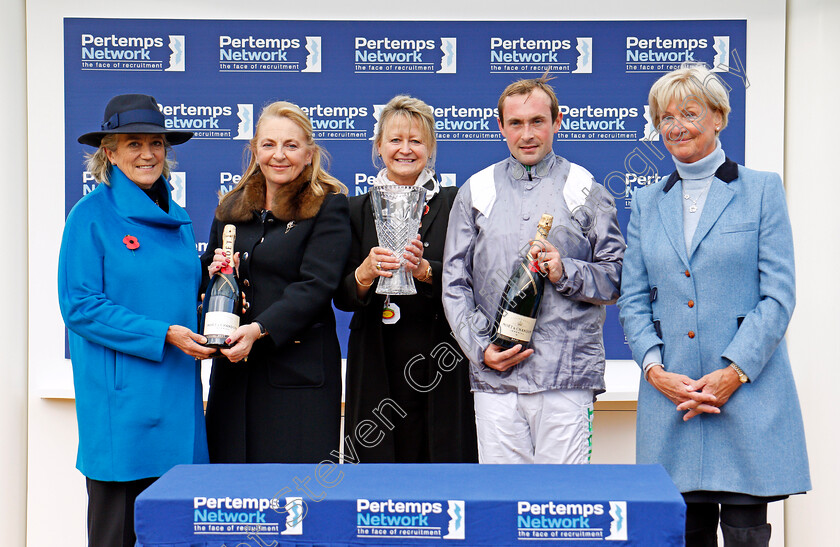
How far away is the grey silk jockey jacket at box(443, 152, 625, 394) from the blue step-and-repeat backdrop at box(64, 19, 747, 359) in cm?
144

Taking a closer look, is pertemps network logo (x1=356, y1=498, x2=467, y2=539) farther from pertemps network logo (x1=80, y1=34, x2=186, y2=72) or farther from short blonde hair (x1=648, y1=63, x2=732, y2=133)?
pertemps network logo (x1=80, y1=34, x2=186, y2=72)

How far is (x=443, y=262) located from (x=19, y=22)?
8.67 ft

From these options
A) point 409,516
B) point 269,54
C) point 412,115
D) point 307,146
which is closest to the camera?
point 409,516

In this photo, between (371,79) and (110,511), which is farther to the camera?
(371,79)

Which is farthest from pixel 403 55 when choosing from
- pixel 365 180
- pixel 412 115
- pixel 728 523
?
pixel 728 523

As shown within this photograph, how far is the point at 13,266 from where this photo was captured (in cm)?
376

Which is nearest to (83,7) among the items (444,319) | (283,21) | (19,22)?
(19,22)

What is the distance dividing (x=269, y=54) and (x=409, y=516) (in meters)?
3.03

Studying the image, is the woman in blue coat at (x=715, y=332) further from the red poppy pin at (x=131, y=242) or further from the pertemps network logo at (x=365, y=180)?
the pertemps network logo at (x=365, y=180)

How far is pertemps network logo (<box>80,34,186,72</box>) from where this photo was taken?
381 centimetres

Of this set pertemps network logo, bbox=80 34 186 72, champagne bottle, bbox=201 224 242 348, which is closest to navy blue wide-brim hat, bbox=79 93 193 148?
champagne bottle, bbox=201 224 242 348

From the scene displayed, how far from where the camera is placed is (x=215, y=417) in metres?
2.55

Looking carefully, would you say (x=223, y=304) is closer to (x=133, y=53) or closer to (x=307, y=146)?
(x=307, y=146)

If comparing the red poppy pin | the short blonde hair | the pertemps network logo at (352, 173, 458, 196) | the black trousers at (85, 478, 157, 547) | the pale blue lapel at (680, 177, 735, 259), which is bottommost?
the black trousers at (85, 478, 157, 547)
